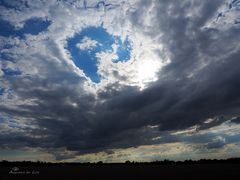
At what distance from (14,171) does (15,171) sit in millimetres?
415

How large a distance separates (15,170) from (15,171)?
35cm

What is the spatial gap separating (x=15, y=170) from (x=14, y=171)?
38cm

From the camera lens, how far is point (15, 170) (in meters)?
78.2

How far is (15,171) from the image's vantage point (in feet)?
257

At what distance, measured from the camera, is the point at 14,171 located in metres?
77.9
